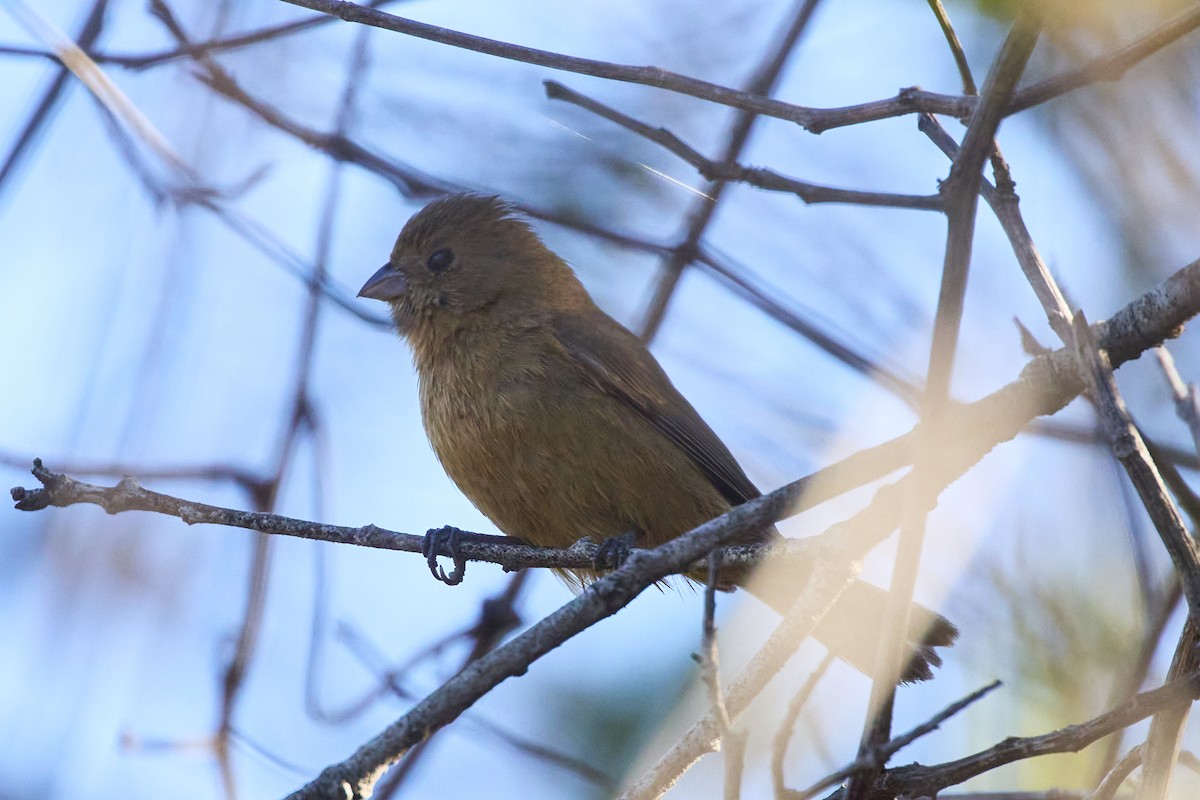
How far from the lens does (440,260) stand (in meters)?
5.47

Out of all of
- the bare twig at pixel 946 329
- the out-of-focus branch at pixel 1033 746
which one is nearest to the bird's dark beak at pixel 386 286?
the out-of-focus branch at pixel 1033 746

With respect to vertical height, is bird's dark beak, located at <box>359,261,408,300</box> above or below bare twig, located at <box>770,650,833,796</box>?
above

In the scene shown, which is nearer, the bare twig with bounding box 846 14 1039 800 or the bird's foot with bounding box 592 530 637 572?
the bare twig with bounding box 846 14 1039 800

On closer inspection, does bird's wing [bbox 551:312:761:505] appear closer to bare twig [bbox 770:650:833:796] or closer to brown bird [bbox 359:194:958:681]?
brown bird [bbox 359:194:958:681]

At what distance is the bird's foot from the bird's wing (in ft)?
2.28

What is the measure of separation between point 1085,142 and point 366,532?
7.73 ft

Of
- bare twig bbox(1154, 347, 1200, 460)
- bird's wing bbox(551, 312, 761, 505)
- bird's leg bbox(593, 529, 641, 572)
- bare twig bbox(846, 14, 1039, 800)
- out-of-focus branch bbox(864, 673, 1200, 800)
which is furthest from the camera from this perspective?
bird's wing bbox(551, 312, 761, 505)

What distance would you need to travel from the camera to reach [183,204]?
504cm

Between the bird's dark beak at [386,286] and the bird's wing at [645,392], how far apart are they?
0.82 m

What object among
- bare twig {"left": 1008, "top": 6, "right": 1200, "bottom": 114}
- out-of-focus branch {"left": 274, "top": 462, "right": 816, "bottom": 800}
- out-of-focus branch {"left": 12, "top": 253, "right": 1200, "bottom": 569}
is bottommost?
out-of-focus branch {"left": 274, "top": 462, "right": 816, "bottom": 800}

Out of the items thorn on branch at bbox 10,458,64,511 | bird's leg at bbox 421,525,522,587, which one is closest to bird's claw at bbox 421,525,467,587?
bird's leg at bbox 421,525,522,587

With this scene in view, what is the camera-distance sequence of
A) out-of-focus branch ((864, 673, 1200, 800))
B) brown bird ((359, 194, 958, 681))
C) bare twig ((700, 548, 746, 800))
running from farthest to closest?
brown bird ((359, 194, 958, 681)) → out-of-focus branch ((864, 673, 1200, 800)) → bare twig ((700, 548, 746, 800))

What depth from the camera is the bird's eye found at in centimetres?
543

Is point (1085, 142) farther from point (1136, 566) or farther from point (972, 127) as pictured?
point (972, 127)
